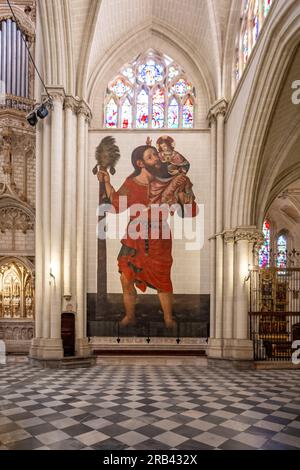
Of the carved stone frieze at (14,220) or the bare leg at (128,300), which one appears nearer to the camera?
the bare leg at (128,300)

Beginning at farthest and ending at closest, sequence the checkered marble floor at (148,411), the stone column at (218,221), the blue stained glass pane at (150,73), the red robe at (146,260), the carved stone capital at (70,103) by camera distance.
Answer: the blue stained glass pane at (150,73), the red robe at (146,260), the stone column at (218,221), the carved stone capital at (70,103), the checkered marble floor at (148,411)

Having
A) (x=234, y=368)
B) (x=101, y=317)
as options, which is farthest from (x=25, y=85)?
(x=234, y=368)

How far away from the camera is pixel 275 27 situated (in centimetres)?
969

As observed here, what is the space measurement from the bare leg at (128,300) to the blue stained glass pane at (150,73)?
366 inches

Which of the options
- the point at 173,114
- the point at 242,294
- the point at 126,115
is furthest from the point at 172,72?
the point at 242,294

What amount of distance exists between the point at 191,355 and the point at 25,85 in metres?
13.9

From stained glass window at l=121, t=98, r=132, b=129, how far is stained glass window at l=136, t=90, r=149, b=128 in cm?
37

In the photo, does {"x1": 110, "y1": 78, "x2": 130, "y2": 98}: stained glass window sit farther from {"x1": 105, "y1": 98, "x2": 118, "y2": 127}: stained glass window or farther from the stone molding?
the stone molding

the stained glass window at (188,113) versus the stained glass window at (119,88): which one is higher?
the stained glass window at (119,88)

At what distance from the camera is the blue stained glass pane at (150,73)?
17656 millimetres

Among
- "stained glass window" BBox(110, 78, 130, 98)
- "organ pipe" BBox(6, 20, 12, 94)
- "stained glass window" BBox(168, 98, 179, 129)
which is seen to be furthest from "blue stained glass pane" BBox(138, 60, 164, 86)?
"organ pipe" BBox(6, 20, 12, 94)

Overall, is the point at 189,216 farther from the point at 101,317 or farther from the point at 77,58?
the point at 77,58

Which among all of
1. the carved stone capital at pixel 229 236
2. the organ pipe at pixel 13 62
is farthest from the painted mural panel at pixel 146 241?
the organ pipe at pixel 13 62

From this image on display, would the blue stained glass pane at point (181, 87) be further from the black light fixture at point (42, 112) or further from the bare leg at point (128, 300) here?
the bare leg at point (128, 300)
